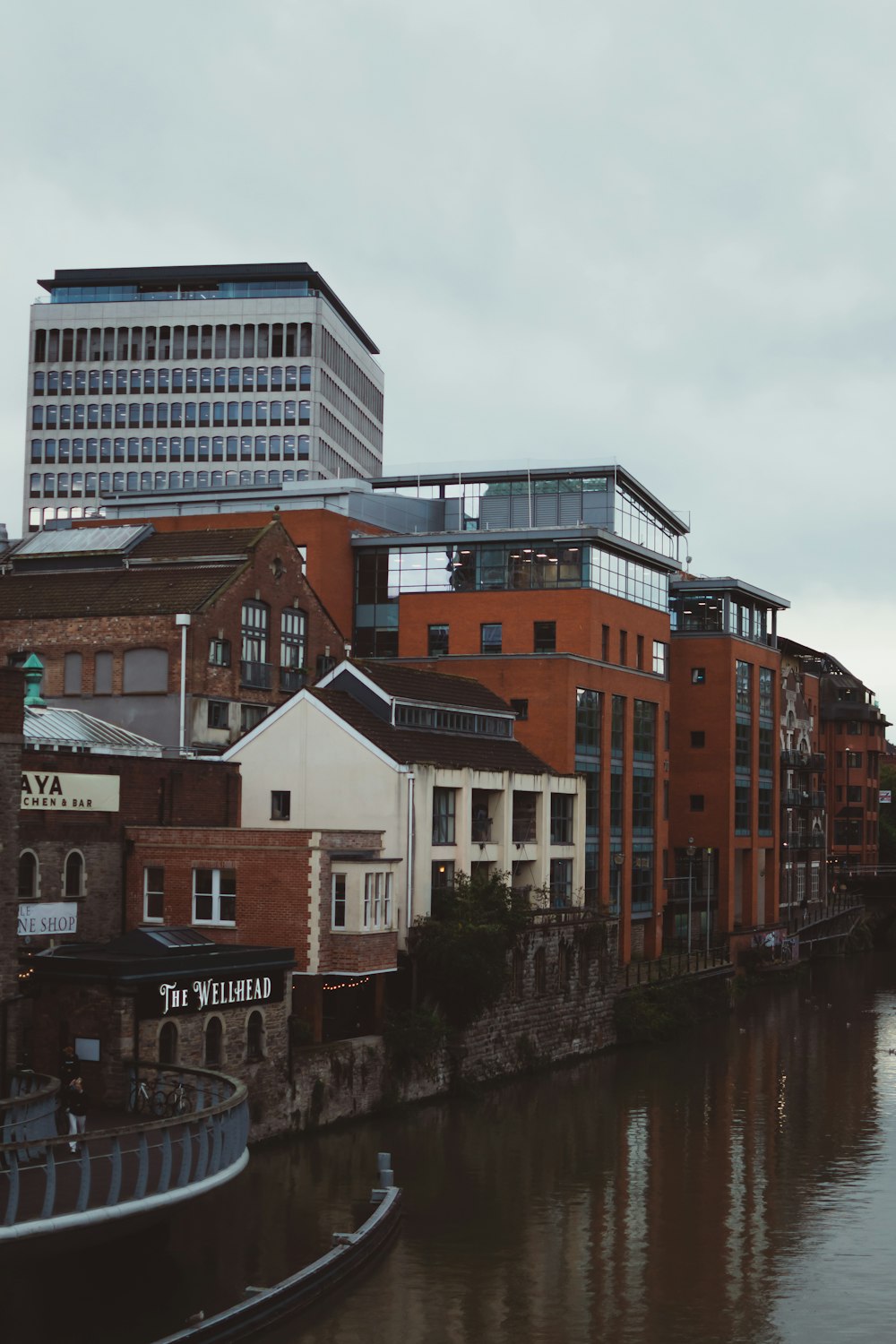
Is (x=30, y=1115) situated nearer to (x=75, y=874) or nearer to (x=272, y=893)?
(x=272, y=893)

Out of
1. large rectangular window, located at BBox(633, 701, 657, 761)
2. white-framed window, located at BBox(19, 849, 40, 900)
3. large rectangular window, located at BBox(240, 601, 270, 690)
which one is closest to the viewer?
white-framed window, located at BBox(19, 849, 40, 900)

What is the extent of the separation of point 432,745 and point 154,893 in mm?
12724

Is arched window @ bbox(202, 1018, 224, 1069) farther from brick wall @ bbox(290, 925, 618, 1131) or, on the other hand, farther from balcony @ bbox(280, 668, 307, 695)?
balcony @ bbox(280, 668, 307, 695)

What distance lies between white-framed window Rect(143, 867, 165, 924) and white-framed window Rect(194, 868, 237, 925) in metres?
1.09

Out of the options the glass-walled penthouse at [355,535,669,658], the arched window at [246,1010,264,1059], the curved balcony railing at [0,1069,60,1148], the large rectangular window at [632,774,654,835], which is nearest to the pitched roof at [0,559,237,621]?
the glass-walled penthouse at [355,535,669,658]

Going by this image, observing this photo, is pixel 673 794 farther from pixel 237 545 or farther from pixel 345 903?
pixel 345 903

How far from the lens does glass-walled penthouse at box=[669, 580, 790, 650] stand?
3634 inches

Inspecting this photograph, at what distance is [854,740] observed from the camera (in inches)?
5723

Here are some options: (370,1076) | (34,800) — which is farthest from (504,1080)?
(34,800)

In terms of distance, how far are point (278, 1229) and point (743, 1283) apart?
376 inches

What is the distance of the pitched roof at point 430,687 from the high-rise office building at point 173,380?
11279 cm

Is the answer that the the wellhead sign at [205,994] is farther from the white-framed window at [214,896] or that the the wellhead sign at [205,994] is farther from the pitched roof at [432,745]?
the pitched roof at [432,745]

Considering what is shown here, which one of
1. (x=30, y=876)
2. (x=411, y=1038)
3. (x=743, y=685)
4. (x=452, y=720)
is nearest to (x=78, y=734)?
(x=30, y=876)

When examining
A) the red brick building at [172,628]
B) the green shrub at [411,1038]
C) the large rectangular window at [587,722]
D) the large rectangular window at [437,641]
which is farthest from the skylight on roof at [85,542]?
the green shrub at [411,1038]
